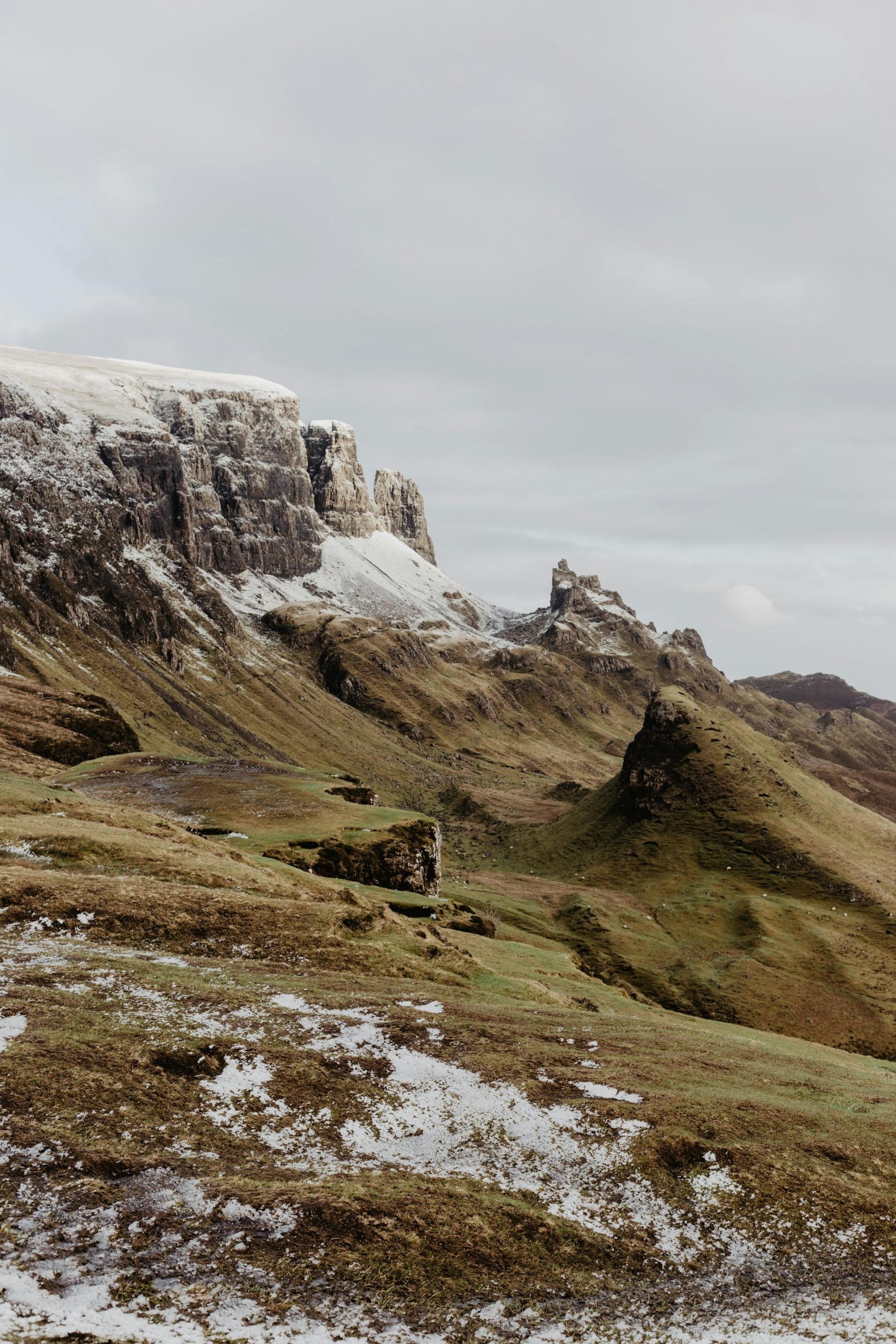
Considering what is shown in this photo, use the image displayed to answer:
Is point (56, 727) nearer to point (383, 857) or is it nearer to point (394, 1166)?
point (383, 857)

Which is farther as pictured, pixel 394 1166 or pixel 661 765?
pixel 661 765

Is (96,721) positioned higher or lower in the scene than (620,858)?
higher

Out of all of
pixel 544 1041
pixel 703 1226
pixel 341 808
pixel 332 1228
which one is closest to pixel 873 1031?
pixel 341 808

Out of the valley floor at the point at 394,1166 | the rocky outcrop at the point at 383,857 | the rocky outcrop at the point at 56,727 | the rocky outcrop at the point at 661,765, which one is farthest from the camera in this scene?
the rocky outcrop at the point at 661,765

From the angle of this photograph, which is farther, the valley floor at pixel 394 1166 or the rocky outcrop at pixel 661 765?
the rocky outcrop at pixel 661 765

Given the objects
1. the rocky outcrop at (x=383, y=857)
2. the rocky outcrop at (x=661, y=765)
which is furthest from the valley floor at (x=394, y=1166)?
the rocky outcrop at (x=661, y=765)

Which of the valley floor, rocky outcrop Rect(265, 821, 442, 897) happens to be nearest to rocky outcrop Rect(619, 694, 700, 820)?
rocky outcrop Rect(265, 821, 442, 897)

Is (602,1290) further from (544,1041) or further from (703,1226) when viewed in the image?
(544,1041)

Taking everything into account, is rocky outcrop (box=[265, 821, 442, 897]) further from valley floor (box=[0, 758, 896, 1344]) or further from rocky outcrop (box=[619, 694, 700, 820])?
rocky outcrop (box=[619, 694, 700, 820])

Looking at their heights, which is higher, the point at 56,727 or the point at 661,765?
the point at 661,765

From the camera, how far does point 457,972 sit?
115ft

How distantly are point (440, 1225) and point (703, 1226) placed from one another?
17.9 feet

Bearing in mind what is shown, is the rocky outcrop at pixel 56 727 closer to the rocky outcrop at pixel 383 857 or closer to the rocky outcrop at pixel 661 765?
the rocky outcrop at pixel 383 857

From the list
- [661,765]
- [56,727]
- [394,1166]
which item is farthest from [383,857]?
[661,765]
